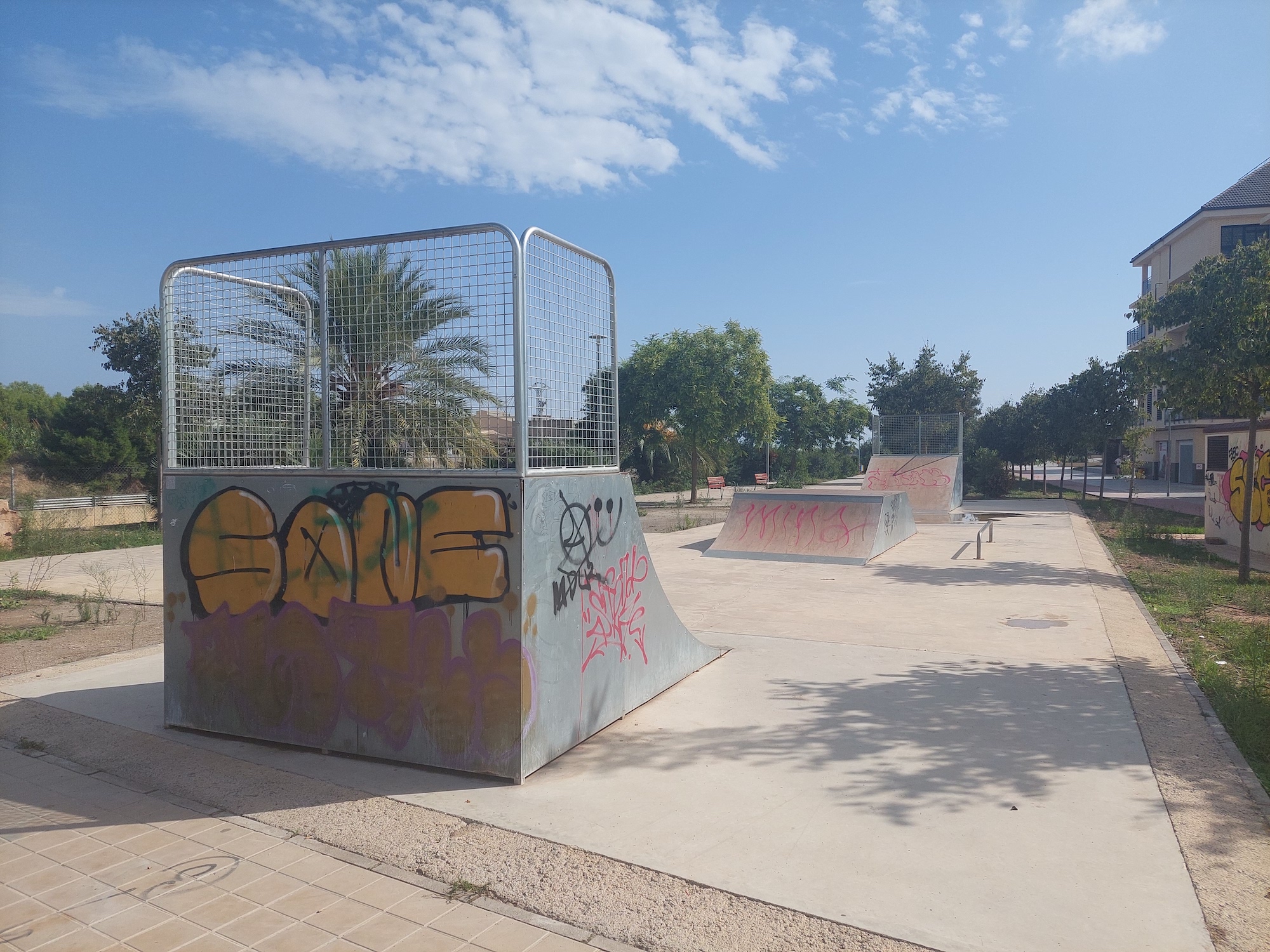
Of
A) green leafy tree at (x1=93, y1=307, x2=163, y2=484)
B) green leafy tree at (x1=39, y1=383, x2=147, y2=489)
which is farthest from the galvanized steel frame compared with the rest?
green leafy tree at (x1=39, y1=383, x2=147, y2=489)

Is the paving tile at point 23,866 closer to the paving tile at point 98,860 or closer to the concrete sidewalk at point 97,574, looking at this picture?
the paving tile at point 98,860

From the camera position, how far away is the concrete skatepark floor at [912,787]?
332 centimetres

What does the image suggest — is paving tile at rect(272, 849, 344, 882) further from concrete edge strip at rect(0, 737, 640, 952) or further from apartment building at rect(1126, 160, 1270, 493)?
apartment building at rect(1126, 160, 1270, 493)

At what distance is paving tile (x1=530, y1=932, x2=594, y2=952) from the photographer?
2.98 m

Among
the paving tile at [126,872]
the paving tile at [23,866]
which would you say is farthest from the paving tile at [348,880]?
the paving tile at [23,866]

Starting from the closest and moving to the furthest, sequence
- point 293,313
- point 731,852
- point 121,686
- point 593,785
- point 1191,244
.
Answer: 1. point 731,852
2. point 593,785
3. point 293,313
4. point 121,686
5. point 1191,244

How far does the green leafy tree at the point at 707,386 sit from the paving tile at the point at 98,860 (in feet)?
82.8

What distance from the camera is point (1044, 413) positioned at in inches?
1206

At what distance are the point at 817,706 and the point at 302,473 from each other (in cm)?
396

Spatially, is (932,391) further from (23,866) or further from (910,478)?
(23,866)

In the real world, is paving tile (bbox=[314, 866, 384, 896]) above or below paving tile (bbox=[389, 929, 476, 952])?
below

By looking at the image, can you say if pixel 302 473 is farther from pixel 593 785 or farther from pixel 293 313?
pixel 593 785

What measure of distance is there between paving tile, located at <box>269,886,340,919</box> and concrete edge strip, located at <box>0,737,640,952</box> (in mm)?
238

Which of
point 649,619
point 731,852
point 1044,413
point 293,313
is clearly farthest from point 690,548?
point 1044,413
